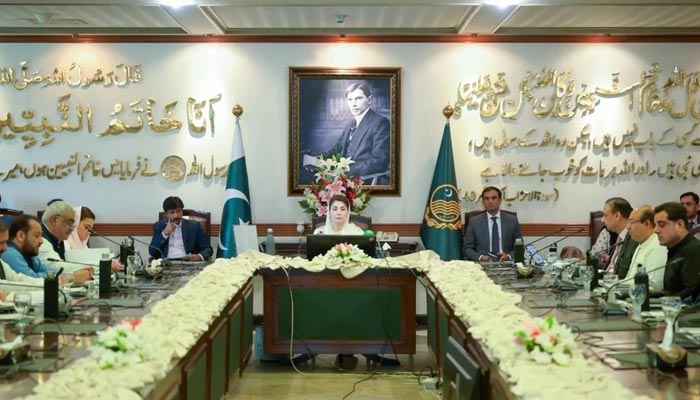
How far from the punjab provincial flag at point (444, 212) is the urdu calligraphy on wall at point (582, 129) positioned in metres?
0.44

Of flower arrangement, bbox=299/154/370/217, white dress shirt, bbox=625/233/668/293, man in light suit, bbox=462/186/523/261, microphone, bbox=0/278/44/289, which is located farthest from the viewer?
flower arrangement, bbox=299/154/370/217

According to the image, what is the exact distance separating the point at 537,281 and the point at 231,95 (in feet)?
14.5

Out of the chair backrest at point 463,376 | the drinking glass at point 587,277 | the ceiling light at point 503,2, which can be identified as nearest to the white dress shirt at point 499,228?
the ceiling light at point 503,2

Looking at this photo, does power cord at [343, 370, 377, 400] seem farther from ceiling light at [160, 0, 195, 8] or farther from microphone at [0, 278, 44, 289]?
ceiling light at [160, 0, 195, 8]

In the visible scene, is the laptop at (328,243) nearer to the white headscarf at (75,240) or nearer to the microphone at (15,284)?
the white headscarf at (75,240)

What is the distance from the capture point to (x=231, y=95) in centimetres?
848

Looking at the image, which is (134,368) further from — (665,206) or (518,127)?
(518,127)

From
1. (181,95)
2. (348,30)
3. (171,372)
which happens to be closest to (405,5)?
(348,30)

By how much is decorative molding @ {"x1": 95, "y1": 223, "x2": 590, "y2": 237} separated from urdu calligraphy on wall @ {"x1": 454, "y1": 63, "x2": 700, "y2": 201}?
12.5 inches

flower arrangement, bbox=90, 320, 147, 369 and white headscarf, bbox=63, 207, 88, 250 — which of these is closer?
flower arrangement, bbox=90, 320, 147, 369

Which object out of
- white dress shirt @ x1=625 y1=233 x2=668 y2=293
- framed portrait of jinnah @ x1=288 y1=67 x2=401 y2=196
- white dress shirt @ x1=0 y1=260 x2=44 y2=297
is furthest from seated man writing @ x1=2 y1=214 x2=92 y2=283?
framed portrait of jinnah @ x1=288 y1=67 x2=401 y2=196

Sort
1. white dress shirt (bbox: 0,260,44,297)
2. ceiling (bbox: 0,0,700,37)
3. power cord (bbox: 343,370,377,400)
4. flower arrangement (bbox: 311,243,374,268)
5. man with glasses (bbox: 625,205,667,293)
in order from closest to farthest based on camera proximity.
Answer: white dress shirt (bbox: 0,260,44,297), man with glasses (bbox: 625,205,667,293), power cord (bbox: 343,370,377,400), flower arrangement (bbox: 311,243,374,268), ceiling (bbox: 0,0,700,37)

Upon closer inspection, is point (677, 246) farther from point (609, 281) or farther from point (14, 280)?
point (14, 280)

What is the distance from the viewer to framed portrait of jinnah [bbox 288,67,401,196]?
844 cm
